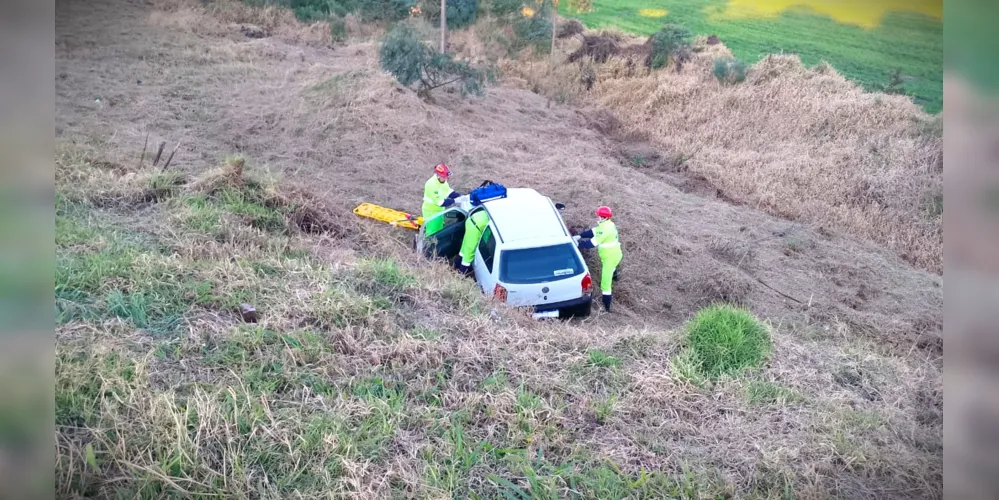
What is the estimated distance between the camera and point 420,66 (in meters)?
17.1

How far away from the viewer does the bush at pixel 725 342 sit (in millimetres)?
5922

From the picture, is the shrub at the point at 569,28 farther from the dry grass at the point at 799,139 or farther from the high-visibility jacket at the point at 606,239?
the high-visibility jacket at the point at 606,239

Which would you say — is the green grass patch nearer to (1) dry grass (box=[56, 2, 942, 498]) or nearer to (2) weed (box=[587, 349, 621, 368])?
(1) dry grass (box=[56, 2, 942, 498])

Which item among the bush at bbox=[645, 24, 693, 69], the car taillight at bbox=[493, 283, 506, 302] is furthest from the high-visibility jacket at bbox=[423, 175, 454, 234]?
the bush at bbox=[645, 24, 693, 69]

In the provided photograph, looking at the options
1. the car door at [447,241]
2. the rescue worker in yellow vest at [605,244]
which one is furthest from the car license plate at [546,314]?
the car door at [447,241]

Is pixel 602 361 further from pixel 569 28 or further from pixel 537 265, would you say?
pixel 569 28

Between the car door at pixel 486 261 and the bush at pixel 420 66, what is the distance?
9.05 metres

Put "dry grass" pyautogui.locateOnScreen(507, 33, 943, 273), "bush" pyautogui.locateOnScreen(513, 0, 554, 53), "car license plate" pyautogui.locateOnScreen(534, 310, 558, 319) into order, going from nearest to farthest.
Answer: "car license plate" pyautogui.locateOnScreen(534, 310, 558, 319), "dry grass" pyautogui.locateOnScreen(507, 33, 943, 273), "bush" pyautogui.locateOnScreen(513, 0, 554, 53)

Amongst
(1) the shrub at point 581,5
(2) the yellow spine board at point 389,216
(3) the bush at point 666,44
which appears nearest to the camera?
(2) the yellow spine board at point 389,216

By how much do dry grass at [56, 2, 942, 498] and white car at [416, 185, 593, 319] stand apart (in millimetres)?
465

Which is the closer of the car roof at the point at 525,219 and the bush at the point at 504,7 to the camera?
the car roof at the point at 525,219

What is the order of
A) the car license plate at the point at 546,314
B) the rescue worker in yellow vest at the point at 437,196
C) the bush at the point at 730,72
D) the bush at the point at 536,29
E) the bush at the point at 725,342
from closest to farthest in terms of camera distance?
the bush at the point at 725,342 < the car license plate at the point at 546,314 < the rescue worker in yellow vest at the point at 437,196 < the bush at the point at 730,72 < the bush at the point at 536,29

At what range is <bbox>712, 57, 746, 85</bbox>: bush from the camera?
1969cm
